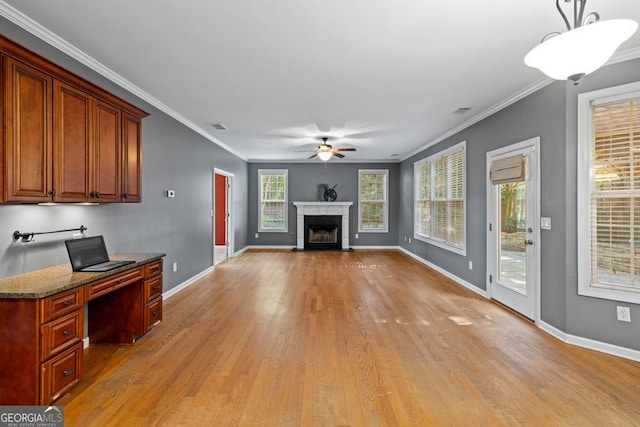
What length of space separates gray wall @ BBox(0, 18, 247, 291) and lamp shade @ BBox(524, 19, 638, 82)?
346 centimetres

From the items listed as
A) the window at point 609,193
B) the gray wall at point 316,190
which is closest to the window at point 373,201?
the gray wall at point 316,190

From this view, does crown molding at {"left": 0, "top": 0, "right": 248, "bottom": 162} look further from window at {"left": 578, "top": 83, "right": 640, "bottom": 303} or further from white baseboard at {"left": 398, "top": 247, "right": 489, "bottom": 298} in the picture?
white baseboard at {"left": 398, "top": 247, "right": 489, "bottom": 298}

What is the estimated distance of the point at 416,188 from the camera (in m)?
7.75

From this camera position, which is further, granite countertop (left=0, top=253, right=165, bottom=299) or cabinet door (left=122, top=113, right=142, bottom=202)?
cabinet door (left=122, top=113, right=142, bottom=202)

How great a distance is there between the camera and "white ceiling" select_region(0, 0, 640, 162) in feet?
7.22

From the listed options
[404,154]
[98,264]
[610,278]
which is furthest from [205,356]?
[404,154]

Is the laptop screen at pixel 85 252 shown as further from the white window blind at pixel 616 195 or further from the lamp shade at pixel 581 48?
the white window blind at pixel 616 195

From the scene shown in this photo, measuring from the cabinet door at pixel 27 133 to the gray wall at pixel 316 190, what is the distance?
701 cm

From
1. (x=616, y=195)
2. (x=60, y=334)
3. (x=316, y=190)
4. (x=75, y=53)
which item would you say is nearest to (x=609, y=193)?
(x=616, y=195)

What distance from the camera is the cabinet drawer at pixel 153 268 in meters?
3.09

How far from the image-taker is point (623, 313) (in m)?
2.78

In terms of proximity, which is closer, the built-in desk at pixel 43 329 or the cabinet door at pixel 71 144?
the built-in desk at pixel 43 329
